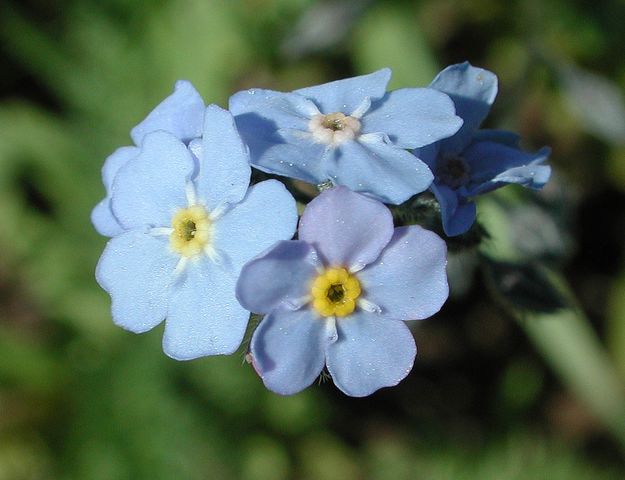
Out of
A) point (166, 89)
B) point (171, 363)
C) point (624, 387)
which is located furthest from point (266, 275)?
point (624, 387)

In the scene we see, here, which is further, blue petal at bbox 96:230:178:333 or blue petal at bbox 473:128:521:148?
blue petal at bbox 473:128:521:148

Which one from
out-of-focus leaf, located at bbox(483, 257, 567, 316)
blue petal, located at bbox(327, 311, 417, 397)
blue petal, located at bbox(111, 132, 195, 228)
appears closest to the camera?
blue petal, located at bbox(327, 311, 417, 397)

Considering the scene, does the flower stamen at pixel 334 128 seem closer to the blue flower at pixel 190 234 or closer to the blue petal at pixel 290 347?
the blue flower at pixel 190 234

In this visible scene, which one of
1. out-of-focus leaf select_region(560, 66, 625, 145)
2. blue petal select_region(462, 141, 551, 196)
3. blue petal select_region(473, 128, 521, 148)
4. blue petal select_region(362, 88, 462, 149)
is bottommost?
out-of-focus leaf select_region(560, 66, 625, 145)

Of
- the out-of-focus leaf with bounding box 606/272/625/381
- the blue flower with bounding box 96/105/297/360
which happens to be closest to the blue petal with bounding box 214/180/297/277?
the blue flower with bounding box 96/105/297/360

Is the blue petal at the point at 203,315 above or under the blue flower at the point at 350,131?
under

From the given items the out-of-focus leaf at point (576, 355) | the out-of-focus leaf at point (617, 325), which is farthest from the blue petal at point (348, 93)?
the out-of-focus leaf at point (617, 325)

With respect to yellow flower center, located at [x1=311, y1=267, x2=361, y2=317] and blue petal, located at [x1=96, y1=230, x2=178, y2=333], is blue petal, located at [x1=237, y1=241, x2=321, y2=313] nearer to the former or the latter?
yellow flower center, located at [x1=311, y1=267, x2=361, y2=317]
